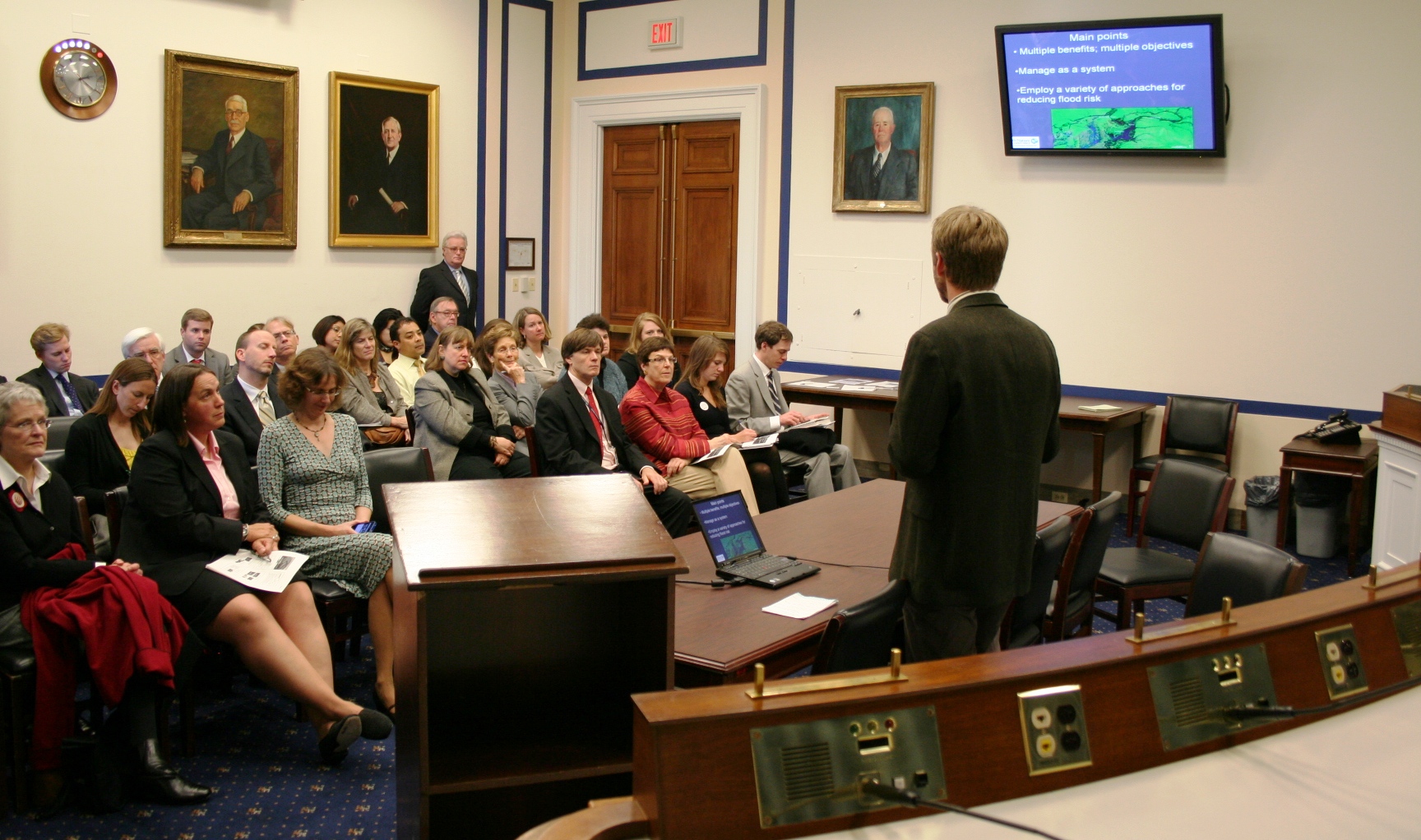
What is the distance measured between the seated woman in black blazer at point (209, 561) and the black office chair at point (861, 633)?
1.69m

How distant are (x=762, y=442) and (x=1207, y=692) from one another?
14.3ft

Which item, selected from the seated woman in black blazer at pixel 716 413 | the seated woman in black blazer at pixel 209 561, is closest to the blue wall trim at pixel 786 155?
the seated woman in black blazer at pixel 716 413

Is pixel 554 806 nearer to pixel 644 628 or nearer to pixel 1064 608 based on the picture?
pixel 644 628

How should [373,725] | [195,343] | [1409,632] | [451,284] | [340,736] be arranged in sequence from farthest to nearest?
1. [451,284]
2. [195,343]
3. [373,725]
4. [340,736]
5. [1409,632]

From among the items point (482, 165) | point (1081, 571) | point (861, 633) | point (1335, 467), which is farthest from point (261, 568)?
point (482, 165)

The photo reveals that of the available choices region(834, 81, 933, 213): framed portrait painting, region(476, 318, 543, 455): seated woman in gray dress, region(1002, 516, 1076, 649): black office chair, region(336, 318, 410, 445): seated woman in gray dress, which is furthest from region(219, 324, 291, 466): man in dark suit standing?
region(834, 81, 933, 213): framed portrait painting

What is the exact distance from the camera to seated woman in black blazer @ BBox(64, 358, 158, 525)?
418 cm

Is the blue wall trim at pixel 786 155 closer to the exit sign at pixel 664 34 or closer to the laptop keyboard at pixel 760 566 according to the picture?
the exit sign at pixel 664 34

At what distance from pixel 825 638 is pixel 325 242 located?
626 centimetres

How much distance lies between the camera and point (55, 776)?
330 cm

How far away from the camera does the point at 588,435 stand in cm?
530

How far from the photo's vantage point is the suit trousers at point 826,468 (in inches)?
241

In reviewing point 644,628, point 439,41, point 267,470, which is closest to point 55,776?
point 267,470

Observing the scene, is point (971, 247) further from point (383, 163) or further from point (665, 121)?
point (665, 121)
